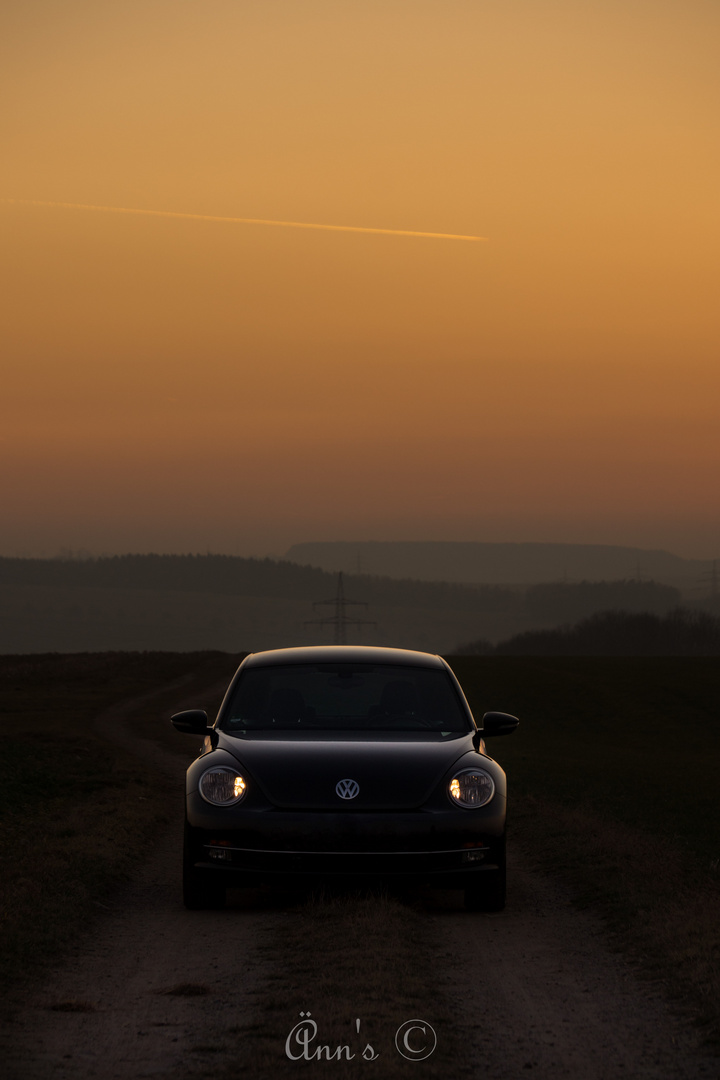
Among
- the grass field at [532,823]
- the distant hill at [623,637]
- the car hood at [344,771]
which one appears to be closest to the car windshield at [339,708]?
the car hood at [344,771]

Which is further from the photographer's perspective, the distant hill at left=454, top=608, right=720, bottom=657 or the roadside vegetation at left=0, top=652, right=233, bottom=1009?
the distant hill at left=454, top=608, right=720, bottom=657

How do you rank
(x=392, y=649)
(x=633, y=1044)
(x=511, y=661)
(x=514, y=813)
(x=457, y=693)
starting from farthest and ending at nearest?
(x=511, y=661), (x=514, y=813), (x=392, y=649), (x=457, y=693), (x=633, y=1044)

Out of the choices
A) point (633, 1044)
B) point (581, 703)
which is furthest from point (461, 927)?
point (581, 703)

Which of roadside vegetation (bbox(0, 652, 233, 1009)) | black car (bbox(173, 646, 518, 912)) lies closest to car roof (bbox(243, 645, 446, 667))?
black car (bbox(173, 646, 518, 912))

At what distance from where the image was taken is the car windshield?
9.29 m

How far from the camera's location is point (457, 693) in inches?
379

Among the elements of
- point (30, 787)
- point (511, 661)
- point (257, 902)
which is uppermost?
point (257, 902)

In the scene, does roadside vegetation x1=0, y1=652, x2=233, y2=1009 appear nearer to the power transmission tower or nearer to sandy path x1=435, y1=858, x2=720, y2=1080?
sandy path x1=435, y1=858, x2=720, y2=1080

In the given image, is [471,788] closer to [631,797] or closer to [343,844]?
[343,844]

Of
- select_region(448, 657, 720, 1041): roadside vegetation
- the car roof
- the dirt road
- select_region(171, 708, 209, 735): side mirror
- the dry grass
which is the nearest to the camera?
the dirt road

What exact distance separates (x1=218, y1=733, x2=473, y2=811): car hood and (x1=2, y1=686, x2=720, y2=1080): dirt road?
890mm

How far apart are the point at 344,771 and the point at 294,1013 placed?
2567mm

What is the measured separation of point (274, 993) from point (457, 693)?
153 inches

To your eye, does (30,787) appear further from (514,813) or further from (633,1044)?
(633,1044)
